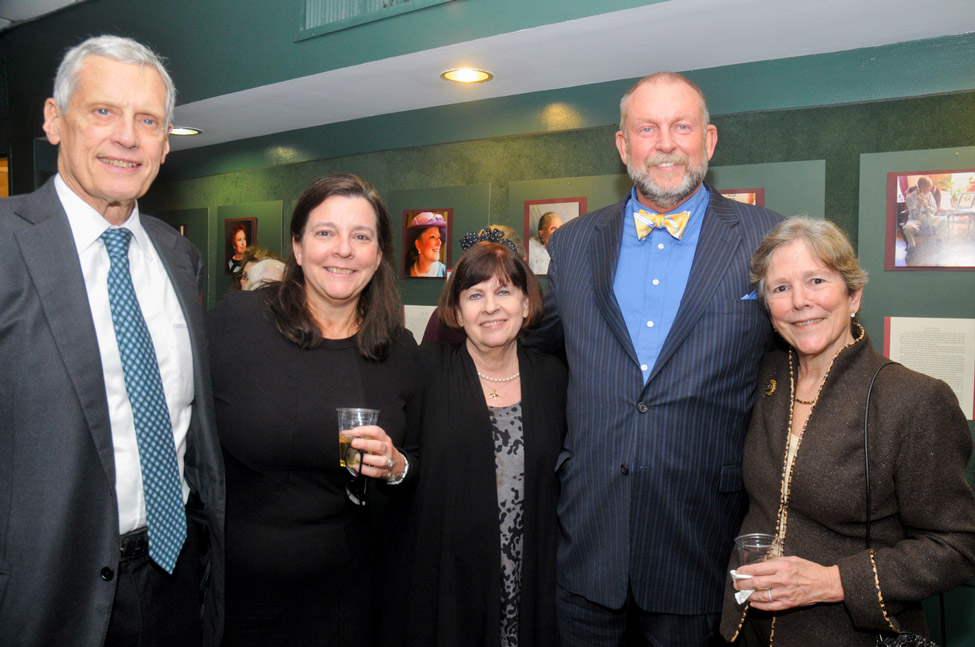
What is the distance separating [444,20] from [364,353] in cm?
195

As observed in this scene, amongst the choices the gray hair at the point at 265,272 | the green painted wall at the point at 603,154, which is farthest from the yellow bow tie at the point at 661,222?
the gray hair at the point at 265,272

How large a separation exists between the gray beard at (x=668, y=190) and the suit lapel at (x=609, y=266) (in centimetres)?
13

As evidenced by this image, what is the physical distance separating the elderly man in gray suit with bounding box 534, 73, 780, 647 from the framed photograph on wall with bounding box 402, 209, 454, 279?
227 centimetres

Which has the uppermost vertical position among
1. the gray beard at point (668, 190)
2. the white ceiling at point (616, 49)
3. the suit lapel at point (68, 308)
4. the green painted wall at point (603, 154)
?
the white ceiling at point (616, 49)

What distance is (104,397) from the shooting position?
5.63ft

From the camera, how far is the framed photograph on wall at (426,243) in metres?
4.68

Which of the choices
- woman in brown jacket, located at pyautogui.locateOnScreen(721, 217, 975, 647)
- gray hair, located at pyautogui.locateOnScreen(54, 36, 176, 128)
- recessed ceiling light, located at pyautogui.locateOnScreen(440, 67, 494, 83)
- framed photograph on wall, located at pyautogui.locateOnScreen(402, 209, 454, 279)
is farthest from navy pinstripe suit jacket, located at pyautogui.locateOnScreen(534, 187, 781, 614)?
framed photograph on wall, located at pyautogui.locateOnScreen(402, 209, 454, 279)

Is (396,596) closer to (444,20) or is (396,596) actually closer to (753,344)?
(753,344)

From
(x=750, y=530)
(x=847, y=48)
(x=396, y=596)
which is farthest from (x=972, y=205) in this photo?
(x=396, y=596)

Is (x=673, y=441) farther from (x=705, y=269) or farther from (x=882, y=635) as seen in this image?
(x=882, y=635)

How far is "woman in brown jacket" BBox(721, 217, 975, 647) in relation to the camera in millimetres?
1772

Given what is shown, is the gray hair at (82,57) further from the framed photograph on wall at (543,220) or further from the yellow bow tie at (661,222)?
the framed photograph on wall at (543,220)

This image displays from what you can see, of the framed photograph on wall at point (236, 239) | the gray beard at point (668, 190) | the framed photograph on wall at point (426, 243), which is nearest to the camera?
the gray beard at point (668, 190)

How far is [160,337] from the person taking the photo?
1.98 m
